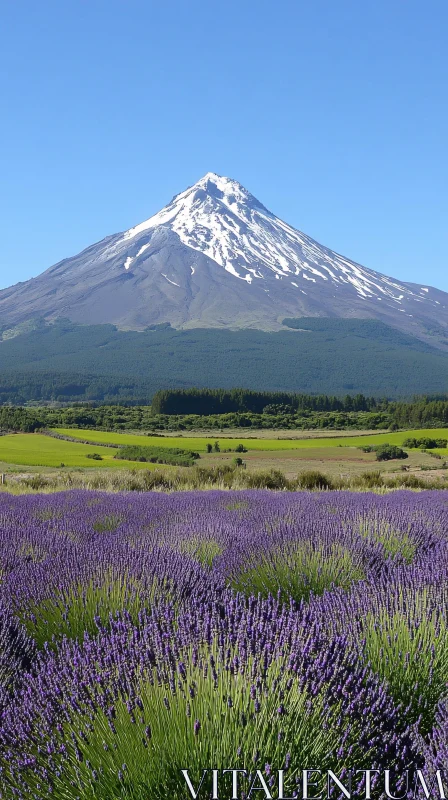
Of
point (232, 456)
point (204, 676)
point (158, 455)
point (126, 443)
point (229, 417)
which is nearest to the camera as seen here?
point (204, 676)

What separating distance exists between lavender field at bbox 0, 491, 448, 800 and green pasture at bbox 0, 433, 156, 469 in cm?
2277

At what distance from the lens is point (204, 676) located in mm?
2545

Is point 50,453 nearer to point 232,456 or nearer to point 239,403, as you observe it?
point 232,456

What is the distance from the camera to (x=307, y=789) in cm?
218

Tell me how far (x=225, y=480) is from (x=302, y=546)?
13.4 m

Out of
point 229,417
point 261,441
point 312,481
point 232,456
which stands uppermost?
point 229,417

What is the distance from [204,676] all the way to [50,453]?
1282 inches

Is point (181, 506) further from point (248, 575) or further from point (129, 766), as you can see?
point (129, 766)

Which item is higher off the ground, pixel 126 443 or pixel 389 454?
pixel 389 454

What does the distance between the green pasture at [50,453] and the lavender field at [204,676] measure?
74.7 feet

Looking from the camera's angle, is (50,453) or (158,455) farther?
(50,453)

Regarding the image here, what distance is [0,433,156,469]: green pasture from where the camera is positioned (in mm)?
30031

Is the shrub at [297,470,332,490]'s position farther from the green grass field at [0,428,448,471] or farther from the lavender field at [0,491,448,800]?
the lavender field at [0,491,448,800]

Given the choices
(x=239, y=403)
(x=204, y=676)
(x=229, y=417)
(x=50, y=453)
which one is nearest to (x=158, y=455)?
(x=50, y=453)
